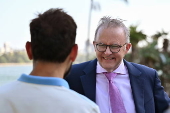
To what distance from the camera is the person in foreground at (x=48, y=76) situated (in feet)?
3.91

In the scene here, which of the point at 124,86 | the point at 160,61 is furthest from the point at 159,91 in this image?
the point at 160,61

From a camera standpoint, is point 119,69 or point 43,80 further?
point 119,69

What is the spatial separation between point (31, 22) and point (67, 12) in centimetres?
17

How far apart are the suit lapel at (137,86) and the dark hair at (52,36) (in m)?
1.41

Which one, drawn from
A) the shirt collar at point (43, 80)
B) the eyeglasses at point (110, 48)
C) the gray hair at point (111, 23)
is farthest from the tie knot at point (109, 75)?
the shirt collar at point (43, 80)

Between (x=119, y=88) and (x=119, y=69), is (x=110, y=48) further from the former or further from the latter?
(x=119, y=88)

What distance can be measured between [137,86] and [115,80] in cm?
20

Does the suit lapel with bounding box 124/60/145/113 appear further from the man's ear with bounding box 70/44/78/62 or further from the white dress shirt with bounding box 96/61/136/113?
the man's ear with bounding box 70/44/78/62

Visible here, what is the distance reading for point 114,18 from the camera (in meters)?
2.75

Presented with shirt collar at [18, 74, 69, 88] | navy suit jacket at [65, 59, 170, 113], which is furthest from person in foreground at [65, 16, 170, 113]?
shirt collar at [18, 74, 69, 88]

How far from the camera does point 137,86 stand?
2.64 meters

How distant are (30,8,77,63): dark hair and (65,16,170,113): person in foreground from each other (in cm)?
128

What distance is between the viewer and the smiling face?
2.57 m

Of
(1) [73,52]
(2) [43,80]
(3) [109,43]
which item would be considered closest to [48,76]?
(2) [43,80]
